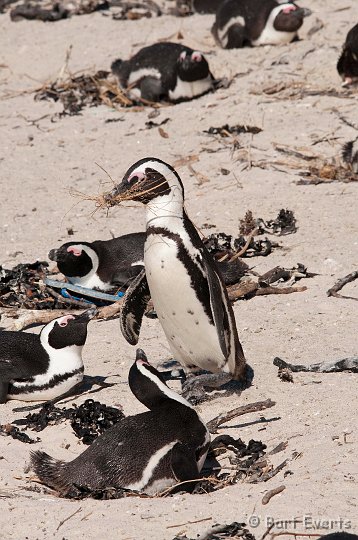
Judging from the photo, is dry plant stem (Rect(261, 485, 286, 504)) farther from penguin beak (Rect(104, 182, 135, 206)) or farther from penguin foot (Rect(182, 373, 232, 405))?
penguin beak (Rect(104, 182, 135, 206))

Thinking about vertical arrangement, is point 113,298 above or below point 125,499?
below

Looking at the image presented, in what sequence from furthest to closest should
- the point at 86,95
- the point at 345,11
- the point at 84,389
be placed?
the point at 345,11 < the point at 86,95 < the point at 84,389

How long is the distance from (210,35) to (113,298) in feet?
19.4

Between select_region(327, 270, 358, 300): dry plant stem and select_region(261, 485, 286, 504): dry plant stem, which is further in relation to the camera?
select_region(327, 270, 358, 300): dry plant stem

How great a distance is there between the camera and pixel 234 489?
4.40 metres

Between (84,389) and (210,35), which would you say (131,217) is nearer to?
(84,389)

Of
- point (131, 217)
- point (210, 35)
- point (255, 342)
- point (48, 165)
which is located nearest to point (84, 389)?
point (255, 342)

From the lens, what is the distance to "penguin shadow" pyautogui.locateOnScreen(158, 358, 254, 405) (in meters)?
5.57

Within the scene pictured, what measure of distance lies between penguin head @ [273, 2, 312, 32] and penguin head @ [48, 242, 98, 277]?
4.83 metres

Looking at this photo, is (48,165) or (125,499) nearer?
(125,499)

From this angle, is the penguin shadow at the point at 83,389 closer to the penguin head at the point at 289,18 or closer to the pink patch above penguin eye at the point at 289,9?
the penguin head at the point at 289,18

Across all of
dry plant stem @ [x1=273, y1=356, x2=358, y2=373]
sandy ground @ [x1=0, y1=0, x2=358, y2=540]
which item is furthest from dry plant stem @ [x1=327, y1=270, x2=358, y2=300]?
dry plant stem @ [x1=273, y1=356, x2=358, y2=373]

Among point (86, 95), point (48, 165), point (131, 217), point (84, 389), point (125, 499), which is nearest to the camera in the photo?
point (125, 499)

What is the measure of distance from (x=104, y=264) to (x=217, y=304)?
200 cm
